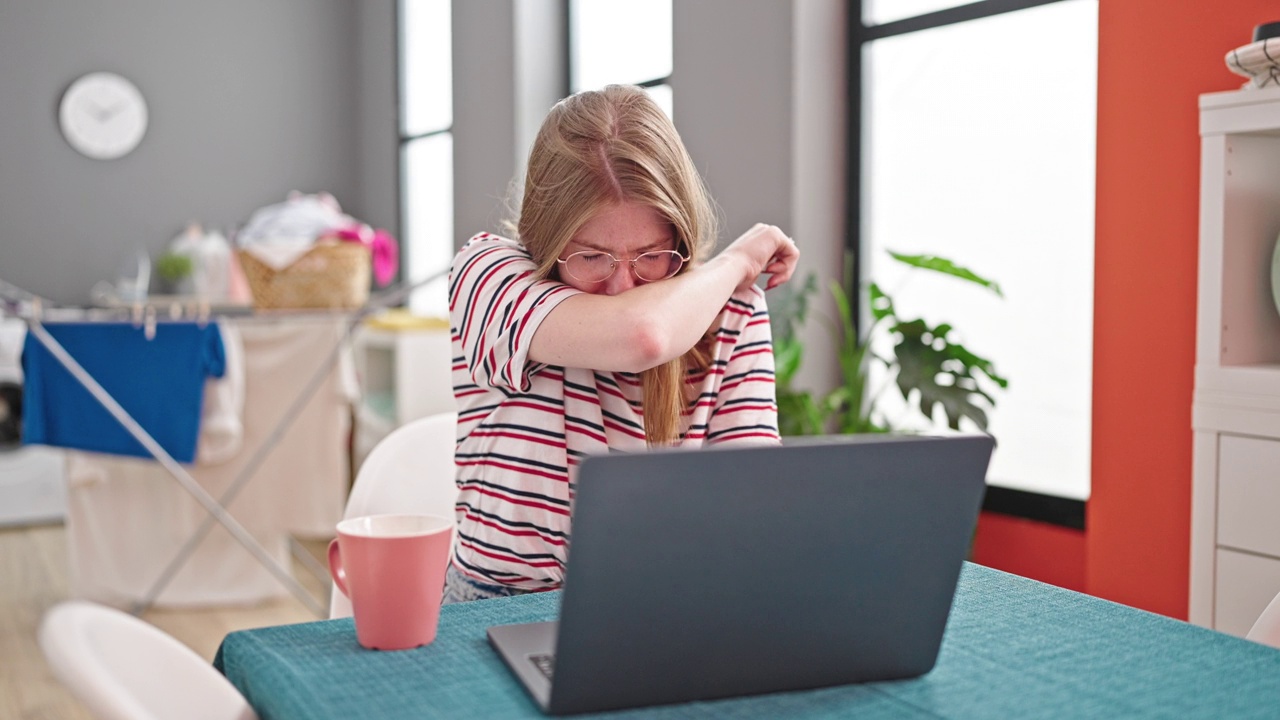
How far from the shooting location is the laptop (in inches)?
26.3

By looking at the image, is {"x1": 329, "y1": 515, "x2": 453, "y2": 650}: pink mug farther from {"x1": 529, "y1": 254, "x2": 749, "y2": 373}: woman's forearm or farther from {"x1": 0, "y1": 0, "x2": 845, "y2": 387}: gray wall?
{"x1": 0, "y1": 0, "x2": 845, "y2": 387}: gray wall

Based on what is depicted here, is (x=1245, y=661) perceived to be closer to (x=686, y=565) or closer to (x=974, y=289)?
(x=686, y=565)

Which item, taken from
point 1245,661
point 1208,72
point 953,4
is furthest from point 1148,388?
point 1245,661

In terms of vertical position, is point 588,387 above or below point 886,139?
below

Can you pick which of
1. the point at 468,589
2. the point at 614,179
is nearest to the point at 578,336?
the point at 614,179

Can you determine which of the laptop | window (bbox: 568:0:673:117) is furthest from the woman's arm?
window (bbox: 568:0:673:117)

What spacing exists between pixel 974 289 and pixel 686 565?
91.2 inches

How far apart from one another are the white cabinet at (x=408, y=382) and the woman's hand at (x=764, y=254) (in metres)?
2.77

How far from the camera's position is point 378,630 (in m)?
0.82

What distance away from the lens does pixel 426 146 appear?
5586 mm

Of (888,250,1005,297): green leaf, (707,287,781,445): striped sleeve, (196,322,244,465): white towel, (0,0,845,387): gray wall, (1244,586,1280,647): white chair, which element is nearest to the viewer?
(1244,586,1280,647): white chair

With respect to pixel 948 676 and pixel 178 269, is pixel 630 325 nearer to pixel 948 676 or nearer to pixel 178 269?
pixel 948 676

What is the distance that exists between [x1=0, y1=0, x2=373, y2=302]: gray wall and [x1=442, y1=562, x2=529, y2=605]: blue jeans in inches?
192

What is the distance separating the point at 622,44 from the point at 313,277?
160cm
